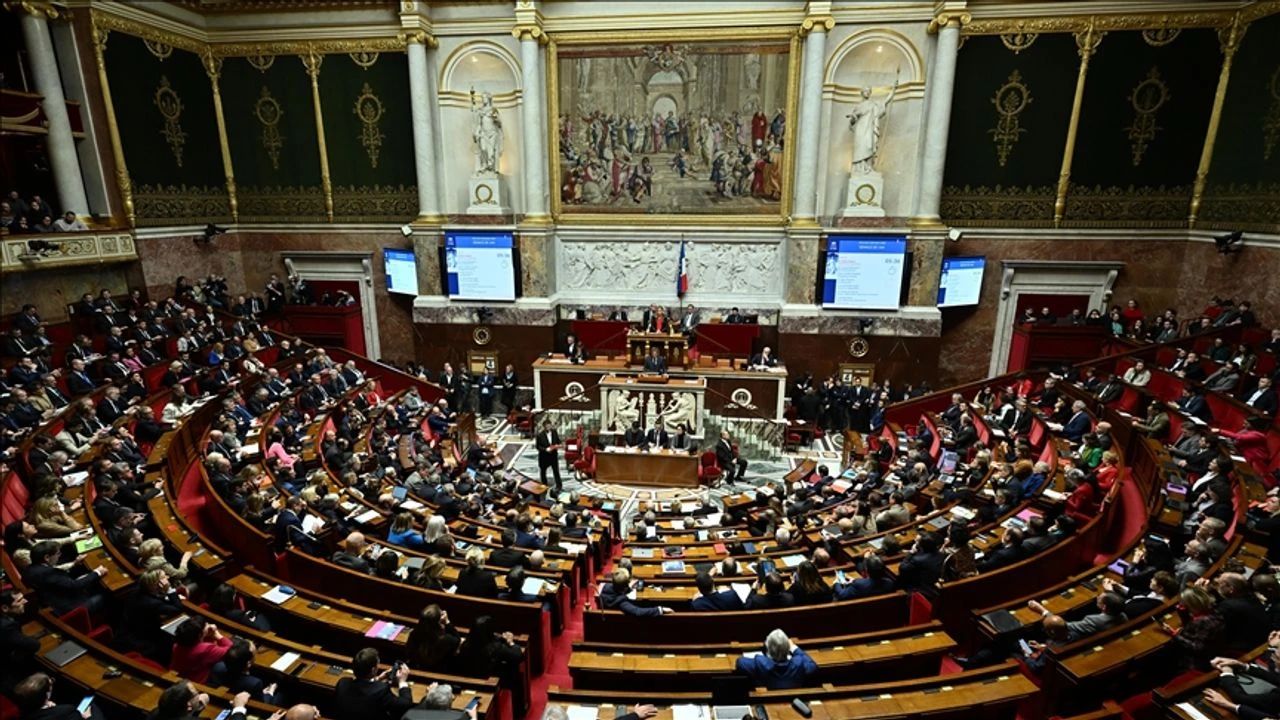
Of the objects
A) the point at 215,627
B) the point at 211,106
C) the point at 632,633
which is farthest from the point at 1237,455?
the point at 211,106

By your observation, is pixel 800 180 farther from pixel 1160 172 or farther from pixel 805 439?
pixel 1160 172

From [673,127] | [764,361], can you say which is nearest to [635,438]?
[764,361]

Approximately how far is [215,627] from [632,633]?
12.6 feet

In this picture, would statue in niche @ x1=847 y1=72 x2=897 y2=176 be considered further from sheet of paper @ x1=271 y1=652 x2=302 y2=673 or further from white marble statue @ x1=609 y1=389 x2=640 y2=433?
sheet of paper @ x1=271 y1=652 x2=302 y2=673

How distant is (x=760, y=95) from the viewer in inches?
701

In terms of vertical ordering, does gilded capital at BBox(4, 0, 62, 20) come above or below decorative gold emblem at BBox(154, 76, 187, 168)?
above

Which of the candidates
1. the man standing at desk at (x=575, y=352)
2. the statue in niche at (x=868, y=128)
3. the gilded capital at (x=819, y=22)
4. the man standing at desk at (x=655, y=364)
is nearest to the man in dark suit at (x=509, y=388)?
the man standing at desk at (x=575, y=352)

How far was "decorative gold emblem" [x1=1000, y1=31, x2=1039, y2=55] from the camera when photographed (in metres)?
16.5

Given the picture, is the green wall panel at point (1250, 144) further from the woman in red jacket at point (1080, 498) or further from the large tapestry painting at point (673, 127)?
the large tapestry painting at point (673, 127)

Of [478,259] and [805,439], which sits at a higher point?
[478,259]

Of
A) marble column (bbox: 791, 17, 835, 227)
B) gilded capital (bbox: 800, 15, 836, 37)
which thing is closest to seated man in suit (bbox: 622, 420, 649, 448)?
marble column (bbox: 791, 17, 835, 227)

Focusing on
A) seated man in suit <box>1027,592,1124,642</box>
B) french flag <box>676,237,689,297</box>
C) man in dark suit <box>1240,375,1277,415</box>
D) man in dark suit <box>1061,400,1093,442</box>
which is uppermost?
french flag <box>676,237,689,297</box>

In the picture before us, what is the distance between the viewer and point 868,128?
17.3 metres

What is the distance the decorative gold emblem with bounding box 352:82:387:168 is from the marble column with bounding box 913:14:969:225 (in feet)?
53.0
